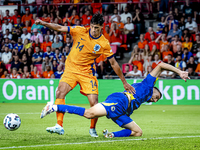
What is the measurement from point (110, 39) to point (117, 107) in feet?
37.3

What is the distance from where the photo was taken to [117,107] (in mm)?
5809

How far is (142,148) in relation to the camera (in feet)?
16.8

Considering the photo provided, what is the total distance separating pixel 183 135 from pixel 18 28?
47.7ft

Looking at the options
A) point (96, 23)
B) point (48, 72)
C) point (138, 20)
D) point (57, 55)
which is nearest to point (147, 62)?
point (138, 20)

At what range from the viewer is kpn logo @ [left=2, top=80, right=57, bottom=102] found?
14.4 metres

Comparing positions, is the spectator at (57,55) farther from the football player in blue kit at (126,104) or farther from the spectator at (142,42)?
the football player in blue kit at (126,104)

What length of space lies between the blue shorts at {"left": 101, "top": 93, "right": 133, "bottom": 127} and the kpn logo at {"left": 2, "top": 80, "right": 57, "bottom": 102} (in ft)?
28.0

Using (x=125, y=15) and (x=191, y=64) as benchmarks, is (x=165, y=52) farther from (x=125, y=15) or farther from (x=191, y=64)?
(x=125, y=15)

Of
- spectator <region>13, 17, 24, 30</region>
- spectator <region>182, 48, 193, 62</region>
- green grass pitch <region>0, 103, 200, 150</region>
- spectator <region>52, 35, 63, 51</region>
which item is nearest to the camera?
green grass pitch <region>0, 103, 200, 150</region>

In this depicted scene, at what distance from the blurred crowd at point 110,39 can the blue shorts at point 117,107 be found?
28.6ft

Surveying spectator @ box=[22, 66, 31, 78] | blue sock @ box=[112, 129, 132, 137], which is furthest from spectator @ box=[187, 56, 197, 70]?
blue sock @ box=[112, 129, 132, 137]

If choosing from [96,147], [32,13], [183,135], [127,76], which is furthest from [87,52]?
[32,13]

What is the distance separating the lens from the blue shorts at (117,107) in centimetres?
→ 571

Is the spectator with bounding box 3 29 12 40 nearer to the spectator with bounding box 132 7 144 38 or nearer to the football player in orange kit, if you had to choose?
the spectator with bounding box 132 7 144 38
